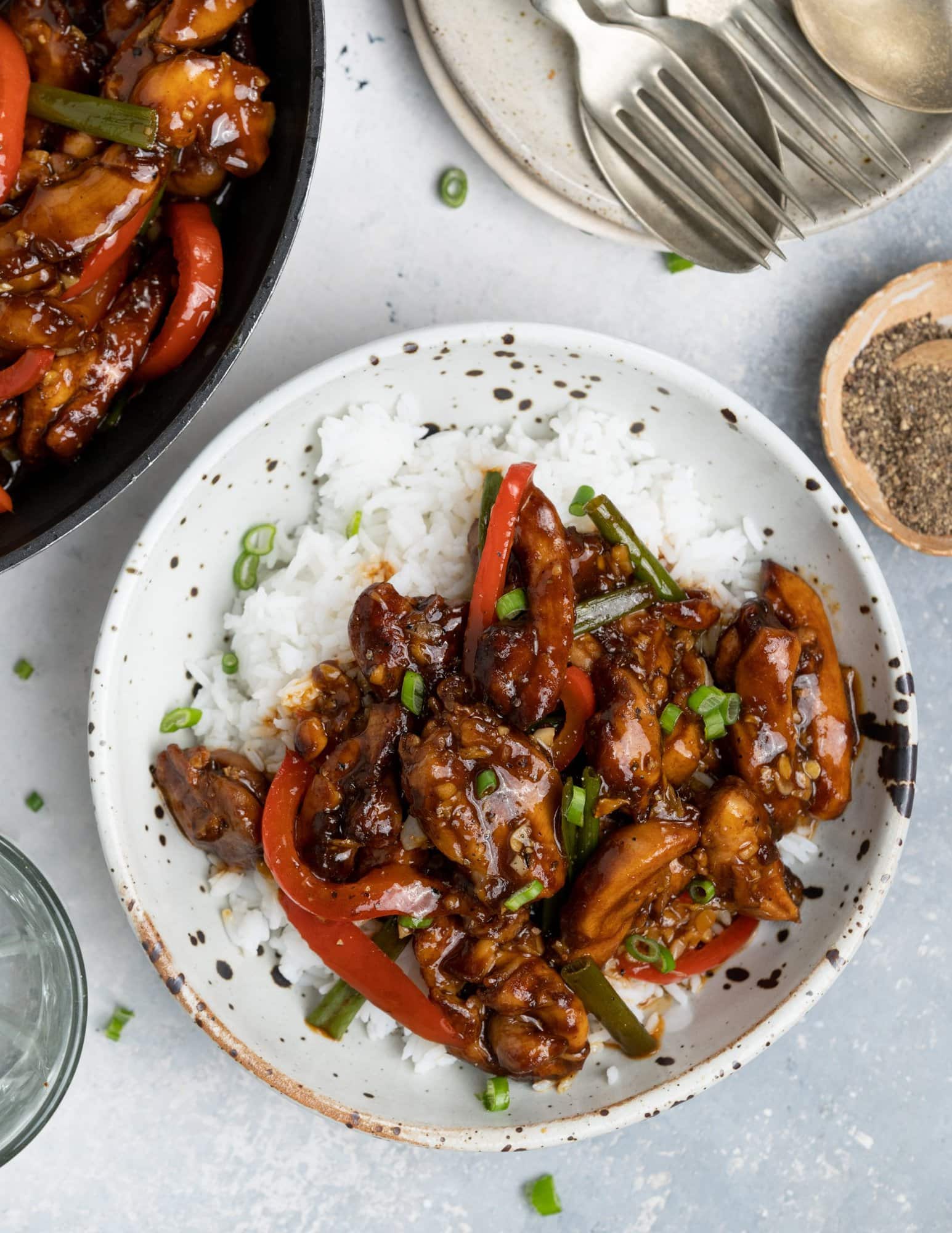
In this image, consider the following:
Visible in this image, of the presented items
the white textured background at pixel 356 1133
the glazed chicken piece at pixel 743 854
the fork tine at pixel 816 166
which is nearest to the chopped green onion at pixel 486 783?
the glazed chicken piece at pixel 743 854

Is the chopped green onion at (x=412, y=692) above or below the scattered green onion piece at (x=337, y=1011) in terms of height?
above

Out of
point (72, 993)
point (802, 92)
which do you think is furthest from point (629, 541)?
point (72, 993)

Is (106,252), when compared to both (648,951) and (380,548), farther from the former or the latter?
(648,951)

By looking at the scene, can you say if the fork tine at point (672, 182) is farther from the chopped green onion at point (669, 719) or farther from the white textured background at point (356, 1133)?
the chopped green onion at point (669, 719)

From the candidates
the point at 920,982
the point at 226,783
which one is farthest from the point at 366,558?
the point at 920,982

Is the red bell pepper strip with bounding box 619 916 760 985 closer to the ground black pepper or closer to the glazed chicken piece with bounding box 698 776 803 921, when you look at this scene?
the glazed chicken piece with bounding box 698 776 803 921

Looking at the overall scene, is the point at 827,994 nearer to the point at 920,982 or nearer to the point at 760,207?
the point at 920,982

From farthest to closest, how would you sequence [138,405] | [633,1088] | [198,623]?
[198,623]
[633,1088]
[138,405]
